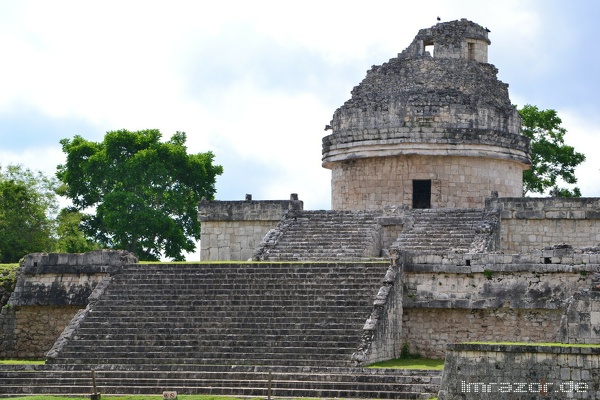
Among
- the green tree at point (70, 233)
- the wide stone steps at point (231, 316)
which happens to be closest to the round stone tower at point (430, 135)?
the wide stone steps at point (231, 316)

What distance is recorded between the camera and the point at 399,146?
3547 cm

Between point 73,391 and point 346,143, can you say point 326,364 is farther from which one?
point 346,143

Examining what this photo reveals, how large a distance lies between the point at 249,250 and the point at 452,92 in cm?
672

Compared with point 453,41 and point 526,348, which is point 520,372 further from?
point 453,41

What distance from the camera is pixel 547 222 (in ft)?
109

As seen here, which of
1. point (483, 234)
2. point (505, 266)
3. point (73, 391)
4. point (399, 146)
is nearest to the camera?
point (73, 391)

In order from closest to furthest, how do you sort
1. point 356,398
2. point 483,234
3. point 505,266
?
point 356,398, point 505,266, point 483,234

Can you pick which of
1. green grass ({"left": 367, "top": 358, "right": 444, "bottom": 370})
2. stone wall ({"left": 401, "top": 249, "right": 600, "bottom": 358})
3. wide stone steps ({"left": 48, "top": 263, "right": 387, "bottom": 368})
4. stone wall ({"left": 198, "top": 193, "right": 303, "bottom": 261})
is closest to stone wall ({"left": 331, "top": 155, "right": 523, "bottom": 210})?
stone wall ({"left": 198, "top": 193, "right": 303, "bottom": 261})

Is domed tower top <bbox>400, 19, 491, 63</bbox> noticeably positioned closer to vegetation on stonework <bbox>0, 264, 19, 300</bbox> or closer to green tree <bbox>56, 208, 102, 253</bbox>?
vegetation on stonework <bbox>0, 264, 19, 300</bbox>

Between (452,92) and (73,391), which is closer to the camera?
(73,391)

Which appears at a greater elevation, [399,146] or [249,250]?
[399,146]

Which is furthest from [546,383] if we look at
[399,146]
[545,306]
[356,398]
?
[399,146]

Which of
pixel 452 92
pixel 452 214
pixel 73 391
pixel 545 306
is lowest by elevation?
pixel 73 391

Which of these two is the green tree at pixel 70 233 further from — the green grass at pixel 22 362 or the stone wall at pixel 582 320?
the stone wall at pixel 582 320
